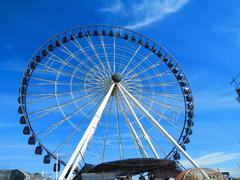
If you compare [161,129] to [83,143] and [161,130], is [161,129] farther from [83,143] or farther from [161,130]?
[83,143]

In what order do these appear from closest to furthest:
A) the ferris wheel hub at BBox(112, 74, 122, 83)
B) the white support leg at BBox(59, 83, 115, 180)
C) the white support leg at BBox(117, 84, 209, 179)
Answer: the white support leg at BBox(59, 83, 115, 180), the white support leg at BBox(117, 84, 209, 179), the ferris wheel hub at BBox(112, 74, 122, 83)

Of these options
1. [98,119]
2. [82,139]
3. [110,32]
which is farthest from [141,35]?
[82,139]

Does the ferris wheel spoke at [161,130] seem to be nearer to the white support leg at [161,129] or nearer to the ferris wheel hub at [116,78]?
the white support leg at [161,129]

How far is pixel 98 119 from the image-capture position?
94.8ft

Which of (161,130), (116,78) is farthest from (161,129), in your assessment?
(116,78)

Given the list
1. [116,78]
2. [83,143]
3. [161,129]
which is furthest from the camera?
[116,78]

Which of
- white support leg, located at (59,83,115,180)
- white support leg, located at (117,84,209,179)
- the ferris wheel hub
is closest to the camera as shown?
white support leg, located at (59,83,115,180)

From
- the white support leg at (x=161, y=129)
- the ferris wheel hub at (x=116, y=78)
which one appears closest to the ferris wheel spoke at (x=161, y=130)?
the white support leg at (x=161, y=129)

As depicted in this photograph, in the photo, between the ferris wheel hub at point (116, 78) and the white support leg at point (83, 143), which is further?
the ferris wheel hub at point (116, 78)

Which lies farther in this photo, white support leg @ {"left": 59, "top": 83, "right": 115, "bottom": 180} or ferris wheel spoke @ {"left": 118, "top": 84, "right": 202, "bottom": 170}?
ferris wheel spoke @ {"left": 118, "top": 84, "right": 202, "bottom": 170}

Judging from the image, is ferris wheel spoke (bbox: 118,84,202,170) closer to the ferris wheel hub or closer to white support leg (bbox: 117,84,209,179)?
white support leg (bbox: 117,84,209,179)

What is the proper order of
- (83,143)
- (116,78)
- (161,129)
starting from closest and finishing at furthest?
(83,143) → (161,129) → (116,78)

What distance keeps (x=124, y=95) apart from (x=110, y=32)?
337 inches

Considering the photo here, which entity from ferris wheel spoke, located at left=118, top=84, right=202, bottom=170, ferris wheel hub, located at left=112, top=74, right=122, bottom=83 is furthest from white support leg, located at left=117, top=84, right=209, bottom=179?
ferris wheel hub, located at left=112, top=74, right=122, bottom=83
